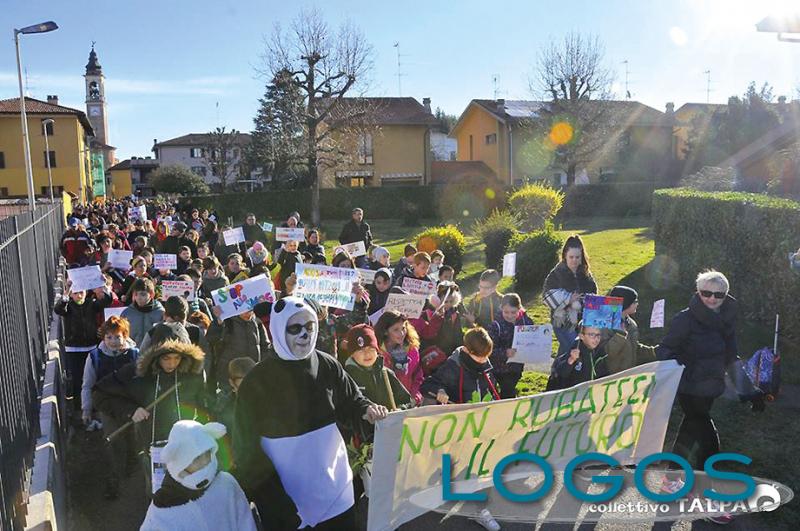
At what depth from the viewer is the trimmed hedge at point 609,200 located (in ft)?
124

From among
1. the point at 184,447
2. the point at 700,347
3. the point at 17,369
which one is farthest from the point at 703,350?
the point at 17,369

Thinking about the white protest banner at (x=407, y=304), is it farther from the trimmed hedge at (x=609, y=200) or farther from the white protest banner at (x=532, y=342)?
the trimmed hedge at (x=609, y=200)

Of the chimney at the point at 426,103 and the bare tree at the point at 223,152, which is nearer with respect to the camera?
the chimney at the point at 426,103

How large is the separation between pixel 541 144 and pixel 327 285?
37373mm

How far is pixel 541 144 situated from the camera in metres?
43.6

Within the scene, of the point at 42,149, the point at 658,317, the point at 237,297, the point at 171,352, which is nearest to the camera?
the point at 171,352

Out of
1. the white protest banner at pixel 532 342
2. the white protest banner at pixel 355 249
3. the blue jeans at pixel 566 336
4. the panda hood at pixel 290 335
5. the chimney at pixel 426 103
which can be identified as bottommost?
the blue jeans at pixel 566 336

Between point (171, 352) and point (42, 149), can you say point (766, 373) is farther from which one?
point (42, 149)

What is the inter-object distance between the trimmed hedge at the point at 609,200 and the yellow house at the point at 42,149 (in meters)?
41.6

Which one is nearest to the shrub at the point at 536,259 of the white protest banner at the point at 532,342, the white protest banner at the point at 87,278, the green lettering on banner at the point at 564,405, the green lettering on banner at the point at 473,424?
the white protest banner at the point at 532,342

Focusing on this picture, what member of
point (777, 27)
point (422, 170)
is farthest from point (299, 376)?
point (422, 170)

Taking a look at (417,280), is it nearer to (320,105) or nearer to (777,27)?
(777,27)

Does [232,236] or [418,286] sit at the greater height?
[232,236]

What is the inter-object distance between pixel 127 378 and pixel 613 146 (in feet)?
146
